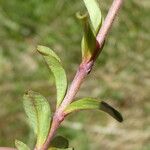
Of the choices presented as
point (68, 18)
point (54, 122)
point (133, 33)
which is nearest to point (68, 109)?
point (54, 122)

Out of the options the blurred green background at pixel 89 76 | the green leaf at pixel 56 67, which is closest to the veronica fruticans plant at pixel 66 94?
the green leaf at pixel 56 67

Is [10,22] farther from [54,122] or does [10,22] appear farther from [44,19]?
[54,122]

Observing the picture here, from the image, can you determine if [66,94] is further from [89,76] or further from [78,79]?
[89,76]

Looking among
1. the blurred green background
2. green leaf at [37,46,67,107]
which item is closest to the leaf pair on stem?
green leaf at [37,46,67,107]

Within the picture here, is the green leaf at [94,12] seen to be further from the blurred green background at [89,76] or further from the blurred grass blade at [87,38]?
the blurred green background at [89,76]

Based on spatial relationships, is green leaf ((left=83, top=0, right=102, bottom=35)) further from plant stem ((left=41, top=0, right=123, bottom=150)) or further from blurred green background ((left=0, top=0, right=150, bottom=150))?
blurred green background ((left=0, top=0, right=150, bottom=150))

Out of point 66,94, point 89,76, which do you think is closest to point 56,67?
point 66,94
